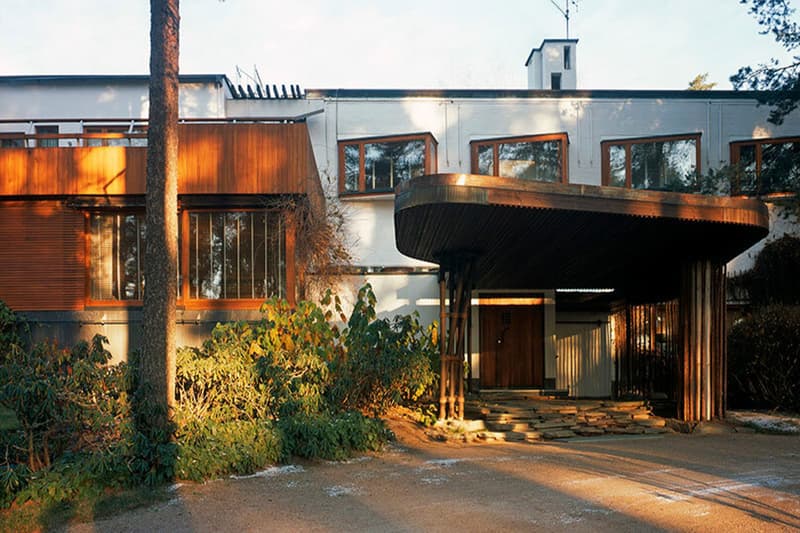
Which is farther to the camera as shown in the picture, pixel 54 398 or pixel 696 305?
pixel 696 305

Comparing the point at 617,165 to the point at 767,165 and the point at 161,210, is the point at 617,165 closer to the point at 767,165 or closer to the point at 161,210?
the point at 767,165

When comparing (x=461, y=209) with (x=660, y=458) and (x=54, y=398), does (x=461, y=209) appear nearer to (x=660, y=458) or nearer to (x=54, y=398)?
(x=660, y=458)

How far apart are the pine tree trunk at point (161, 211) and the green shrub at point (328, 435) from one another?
1.67 m

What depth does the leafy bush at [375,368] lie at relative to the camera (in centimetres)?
1138

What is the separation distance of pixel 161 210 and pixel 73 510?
3.64m

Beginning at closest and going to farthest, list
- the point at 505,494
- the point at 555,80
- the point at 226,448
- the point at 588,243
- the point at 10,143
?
the point at 505,494, the point at 226,448, the point at 588,243, the point at 10,143, the point at 555,80

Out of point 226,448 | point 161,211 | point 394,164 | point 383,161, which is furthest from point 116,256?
point 226,448

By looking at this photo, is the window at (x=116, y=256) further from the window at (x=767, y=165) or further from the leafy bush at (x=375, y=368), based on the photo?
the window at (x=767, y=165)

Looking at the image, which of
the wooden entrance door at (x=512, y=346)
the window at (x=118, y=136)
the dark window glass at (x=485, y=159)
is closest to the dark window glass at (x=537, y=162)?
the dark window glass at (x=485, y=159)

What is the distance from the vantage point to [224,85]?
63.7 ft

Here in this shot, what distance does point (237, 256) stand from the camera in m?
14.5

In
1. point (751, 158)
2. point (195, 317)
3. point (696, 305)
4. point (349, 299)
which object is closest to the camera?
point (696, 305)

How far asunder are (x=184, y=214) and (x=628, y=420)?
9.48 m

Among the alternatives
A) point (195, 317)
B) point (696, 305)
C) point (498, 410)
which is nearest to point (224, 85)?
point (195, 317)
